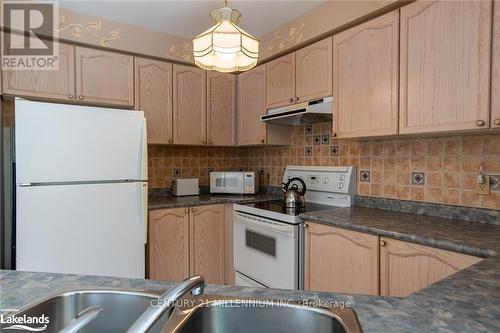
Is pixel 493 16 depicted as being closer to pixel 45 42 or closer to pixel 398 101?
pixel 398 101

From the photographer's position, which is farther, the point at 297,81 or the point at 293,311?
the point at 297,81

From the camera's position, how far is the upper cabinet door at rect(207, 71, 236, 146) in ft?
Answer: 9.19

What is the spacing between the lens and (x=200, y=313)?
0.69 meters

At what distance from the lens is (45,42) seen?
2.04 metres

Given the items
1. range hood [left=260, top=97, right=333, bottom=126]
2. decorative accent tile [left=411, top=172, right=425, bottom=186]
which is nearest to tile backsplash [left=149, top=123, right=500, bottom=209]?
decorative accent tile [left=411, top=172, right=425, bottom=186]

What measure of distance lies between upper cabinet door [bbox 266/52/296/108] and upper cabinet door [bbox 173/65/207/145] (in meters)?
0.65

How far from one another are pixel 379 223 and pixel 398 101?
716 mm

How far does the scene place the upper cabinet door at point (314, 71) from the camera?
205 cm

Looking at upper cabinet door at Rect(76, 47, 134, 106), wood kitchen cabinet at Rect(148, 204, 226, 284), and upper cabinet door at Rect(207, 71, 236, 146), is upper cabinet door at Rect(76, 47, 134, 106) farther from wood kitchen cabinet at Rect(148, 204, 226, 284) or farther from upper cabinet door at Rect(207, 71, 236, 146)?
wood kitchen cabinet at Rect(148, 204, 226, 284)

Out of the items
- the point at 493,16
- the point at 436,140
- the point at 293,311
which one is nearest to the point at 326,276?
the point at 436,140

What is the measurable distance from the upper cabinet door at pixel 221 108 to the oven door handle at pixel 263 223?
84cm

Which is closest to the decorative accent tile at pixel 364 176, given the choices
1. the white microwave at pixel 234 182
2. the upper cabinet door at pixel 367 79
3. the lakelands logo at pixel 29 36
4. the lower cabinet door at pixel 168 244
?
the upper cabinet door at pixel 367 79

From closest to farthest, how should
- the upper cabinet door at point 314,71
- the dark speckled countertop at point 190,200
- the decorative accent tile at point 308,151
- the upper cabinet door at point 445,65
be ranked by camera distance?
the upper cabinet door at point 445,65
the upper cabinet door at point 314,71
the dark speckled countertop at point 190,200
the decorative accent tile at point 308,151

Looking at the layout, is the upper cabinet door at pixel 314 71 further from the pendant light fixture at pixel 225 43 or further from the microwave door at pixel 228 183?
the microwave door at pixel 228 183
